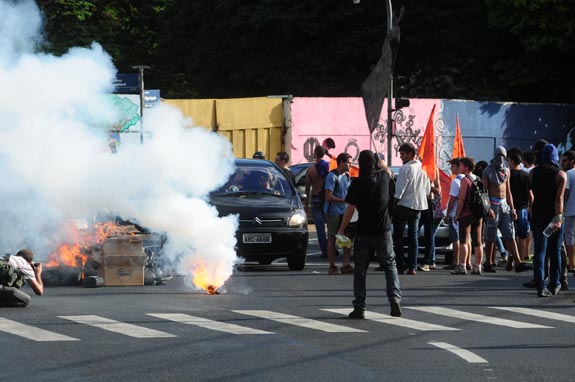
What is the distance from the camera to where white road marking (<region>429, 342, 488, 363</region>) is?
11305mm

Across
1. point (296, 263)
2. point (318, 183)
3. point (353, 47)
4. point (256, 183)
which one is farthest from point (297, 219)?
point (353, 47)

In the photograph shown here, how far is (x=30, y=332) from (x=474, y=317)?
484 centimetres

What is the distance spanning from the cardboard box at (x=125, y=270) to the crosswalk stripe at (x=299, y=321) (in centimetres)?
350

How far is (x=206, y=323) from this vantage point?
13.8 m

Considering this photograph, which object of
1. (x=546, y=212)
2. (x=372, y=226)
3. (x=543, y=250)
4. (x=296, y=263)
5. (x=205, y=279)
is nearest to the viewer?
(x=372, y=226)

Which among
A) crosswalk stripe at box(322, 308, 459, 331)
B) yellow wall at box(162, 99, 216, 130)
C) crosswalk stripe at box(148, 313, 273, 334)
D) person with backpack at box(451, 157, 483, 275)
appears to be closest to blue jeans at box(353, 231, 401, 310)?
crosswalk stripe at box(322, 308, 459, 331)

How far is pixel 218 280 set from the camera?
17188 mm

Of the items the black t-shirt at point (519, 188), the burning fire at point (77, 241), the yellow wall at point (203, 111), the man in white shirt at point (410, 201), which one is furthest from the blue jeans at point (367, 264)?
the yellow wall at point (203, 111)

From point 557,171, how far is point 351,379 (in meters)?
7.48

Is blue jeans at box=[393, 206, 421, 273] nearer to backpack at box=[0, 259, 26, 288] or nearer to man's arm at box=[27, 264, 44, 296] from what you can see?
man's arm at box=[27, 264, 44, 296]

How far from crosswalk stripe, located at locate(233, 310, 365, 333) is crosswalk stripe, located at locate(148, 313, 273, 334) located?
0.65 metres

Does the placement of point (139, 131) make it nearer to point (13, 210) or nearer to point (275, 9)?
point (13, 210)

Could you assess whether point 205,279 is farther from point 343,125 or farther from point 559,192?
point 343,125

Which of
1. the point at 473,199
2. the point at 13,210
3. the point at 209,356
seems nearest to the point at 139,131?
the point at 13,210
